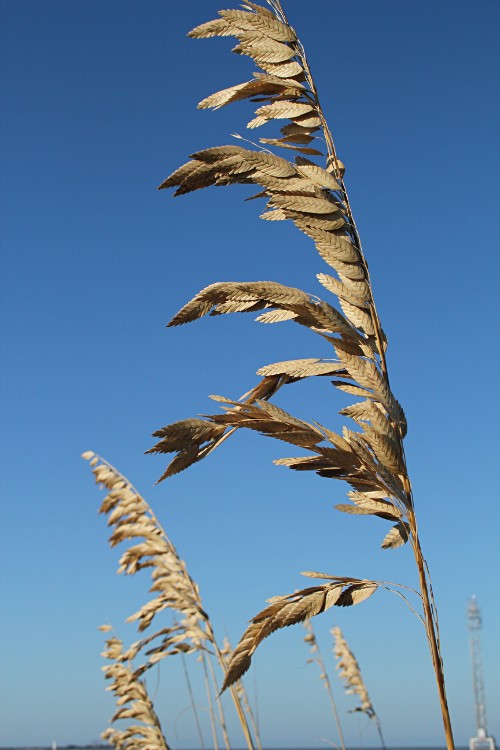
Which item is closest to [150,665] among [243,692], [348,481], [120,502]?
[120,502]

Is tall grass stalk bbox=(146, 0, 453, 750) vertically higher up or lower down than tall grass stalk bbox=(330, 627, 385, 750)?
higher up

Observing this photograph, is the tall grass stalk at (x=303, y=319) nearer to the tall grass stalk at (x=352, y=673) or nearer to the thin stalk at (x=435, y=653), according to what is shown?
the thin stalk at (x=435, y=653)

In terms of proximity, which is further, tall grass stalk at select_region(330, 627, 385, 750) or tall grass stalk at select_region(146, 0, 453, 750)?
tall grass stalk at select_region(330, 627, 385, 750)

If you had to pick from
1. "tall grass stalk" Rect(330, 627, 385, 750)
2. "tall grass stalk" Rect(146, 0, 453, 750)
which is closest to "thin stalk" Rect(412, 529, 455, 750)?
"tall grass stalk" Rect(146, 0, 453, 750)

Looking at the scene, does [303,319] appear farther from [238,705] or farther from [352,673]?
[352,673]

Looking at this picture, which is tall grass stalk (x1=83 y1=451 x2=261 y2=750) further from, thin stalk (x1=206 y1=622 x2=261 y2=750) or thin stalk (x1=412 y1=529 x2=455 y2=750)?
thin stalk (x1=412 y1=529 x2=455 y2=750)

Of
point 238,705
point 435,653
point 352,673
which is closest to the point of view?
point 435,653

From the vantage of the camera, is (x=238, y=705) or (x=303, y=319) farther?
(x=238, y=705)

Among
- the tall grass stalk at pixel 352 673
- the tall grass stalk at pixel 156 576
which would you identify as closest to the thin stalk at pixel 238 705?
the tall grass stalk at pixel 156 576

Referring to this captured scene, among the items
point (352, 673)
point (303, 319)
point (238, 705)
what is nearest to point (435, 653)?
point (303, 319)

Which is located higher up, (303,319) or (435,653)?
(303,319)

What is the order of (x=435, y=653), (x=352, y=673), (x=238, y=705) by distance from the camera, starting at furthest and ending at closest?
(x=352, y=673), (x=238, y=705), (x=435, y=653)

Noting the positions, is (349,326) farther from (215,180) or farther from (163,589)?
(163,589)

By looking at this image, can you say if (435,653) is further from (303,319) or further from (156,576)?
(156,576)
